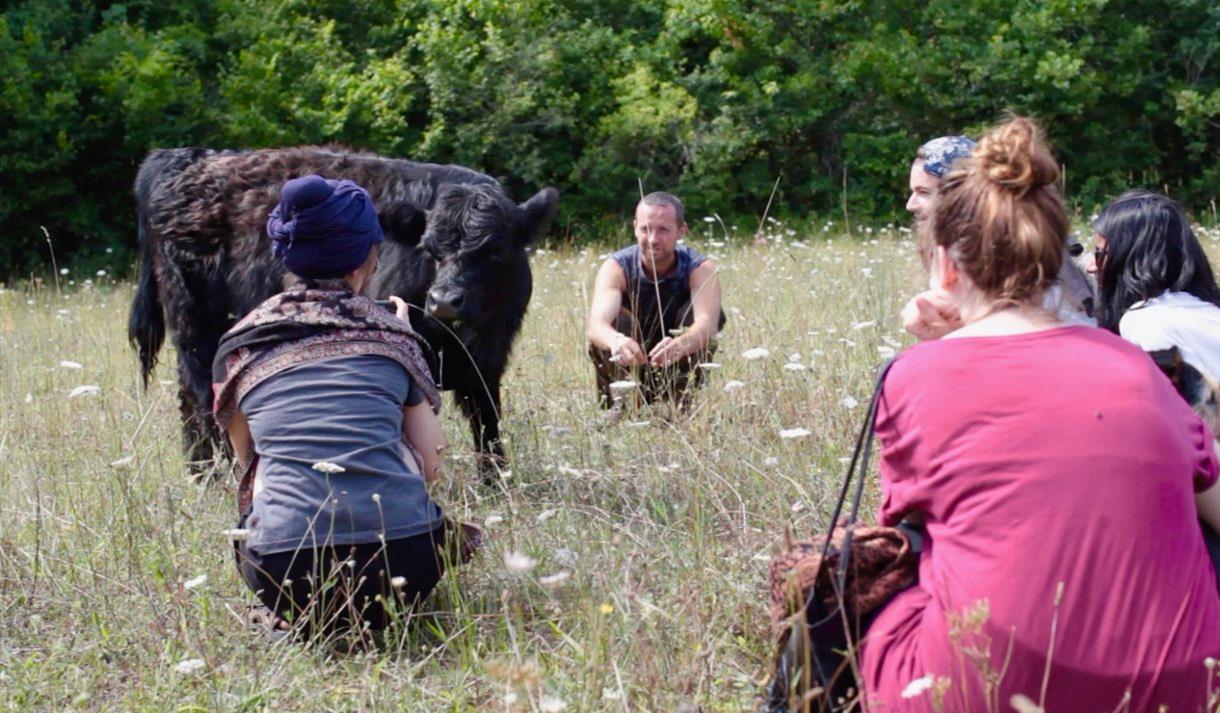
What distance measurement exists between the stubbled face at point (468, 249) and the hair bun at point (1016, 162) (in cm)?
341

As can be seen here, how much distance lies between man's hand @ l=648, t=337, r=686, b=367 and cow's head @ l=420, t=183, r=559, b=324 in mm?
768

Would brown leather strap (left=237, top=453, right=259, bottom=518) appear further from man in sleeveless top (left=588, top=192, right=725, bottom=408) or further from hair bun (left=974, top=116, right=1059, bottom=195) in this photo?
man in sleeveless top (left=588, top=192, right=725, bottom=408)

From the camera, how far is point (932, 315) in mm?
3125

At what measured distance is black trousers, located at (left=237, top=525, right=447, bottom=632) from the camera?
3.66 meters

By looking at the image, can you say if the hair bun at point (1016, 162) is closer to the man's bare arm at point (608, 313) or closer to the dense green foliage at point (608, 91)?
the man's bare arm at point (608, 313)

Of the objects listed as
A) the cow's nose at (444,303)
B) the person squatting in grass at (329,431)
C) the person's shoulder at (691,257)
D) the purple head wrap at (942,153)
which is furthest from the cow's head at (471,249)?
the purple head wrap at (942,153)

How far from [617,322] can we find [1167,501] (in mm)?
4666

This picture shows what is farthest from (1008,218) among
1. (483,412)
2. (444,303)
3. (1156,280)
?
(483,412)

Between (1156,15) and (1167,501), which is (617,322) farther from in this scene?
(1156,15)

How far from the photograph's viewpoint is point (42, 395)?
23.7ft

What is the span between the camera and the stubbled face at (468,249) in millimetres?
5840

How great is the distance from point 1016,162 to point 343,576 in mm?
2087

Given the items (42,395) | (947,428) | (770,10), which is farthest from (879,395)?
(770,10)

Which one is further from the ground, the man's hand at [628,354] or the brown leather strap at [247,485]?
the brown leather strap at [247,485]
